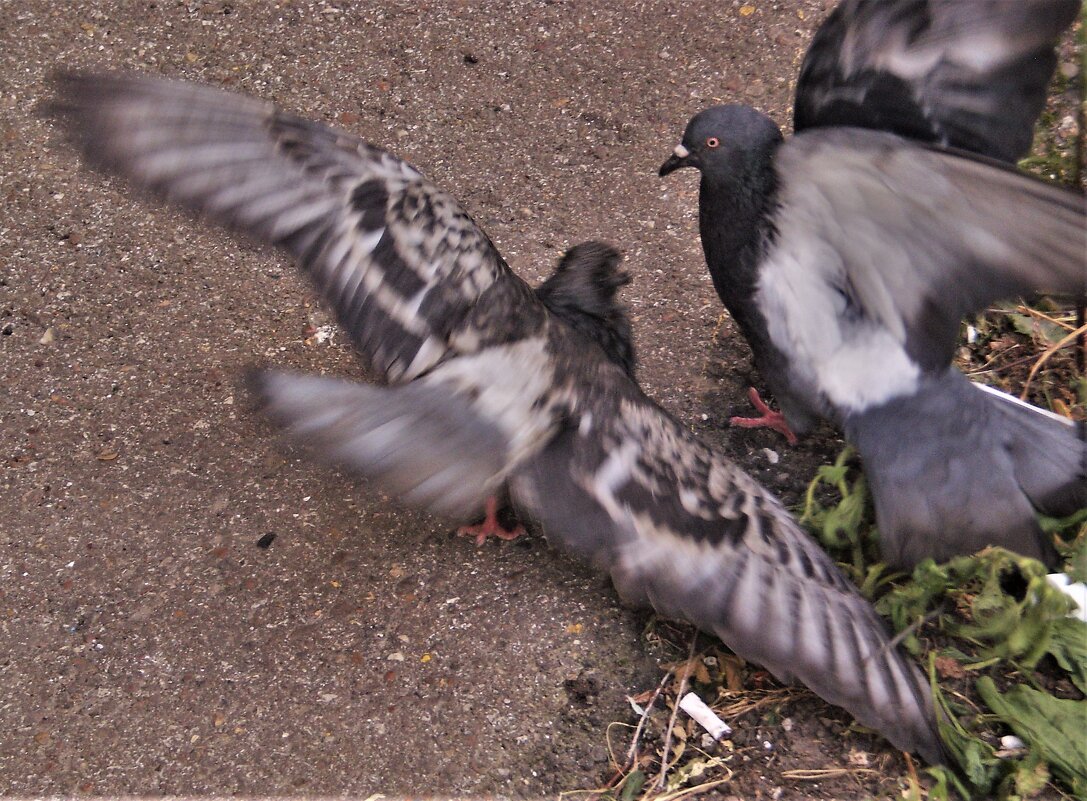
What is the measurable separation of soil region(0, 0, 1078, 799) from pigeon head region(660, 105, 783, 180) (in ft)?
1.85

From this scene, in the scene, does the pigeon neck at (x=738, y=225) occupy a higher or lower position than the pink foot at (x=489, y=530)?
higher

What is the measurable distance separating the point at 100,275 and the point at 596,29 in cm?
212

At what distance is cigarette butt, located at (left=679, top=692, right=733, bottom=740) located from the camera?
86.9 inches

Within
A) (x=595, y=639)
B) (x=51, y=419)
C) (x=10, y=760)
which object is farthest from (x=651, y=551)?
(x=51, y=419)

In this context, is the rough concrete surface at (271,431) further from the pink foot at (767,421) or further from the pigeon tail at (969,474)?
the pigeon tail at (969,474)

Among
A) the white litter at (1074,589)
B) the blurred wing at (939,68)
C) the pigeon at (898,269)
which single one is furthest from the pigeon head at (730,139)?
the white litter at (1074,589)

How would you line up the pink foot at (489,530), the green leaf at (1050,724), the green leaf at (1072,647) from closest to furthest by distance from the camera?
1. the green leaf at (1050,724)
2. the green leaf at (1072,647)
3. the pink foot at (489,530)

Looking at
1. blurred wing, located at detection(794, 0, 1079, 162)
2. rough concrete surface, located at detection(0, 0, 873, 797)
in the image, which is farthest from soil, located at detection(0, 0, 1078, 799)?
blurred wing, located at detection(794, 0, 1079, 162)

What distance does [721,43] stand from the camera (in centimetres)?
388

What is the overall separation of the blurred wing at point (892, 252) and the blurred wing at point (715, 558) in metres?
0.51

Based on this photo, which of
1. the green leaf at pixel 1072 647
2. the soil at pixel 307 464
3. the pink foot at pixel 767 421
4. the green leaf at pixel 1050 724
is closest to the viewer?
the green leaf at pixel 1050 724

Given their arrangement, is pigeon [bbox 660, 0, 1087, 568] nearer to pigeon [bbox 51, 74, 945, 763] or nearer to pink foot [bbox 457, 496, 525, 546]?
pigeon [bbox 51, 74, 945, 763]

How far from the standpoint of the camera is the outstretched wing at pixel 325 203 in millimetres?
2268

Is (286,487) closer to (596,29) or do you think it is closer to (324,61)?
(324,61)
